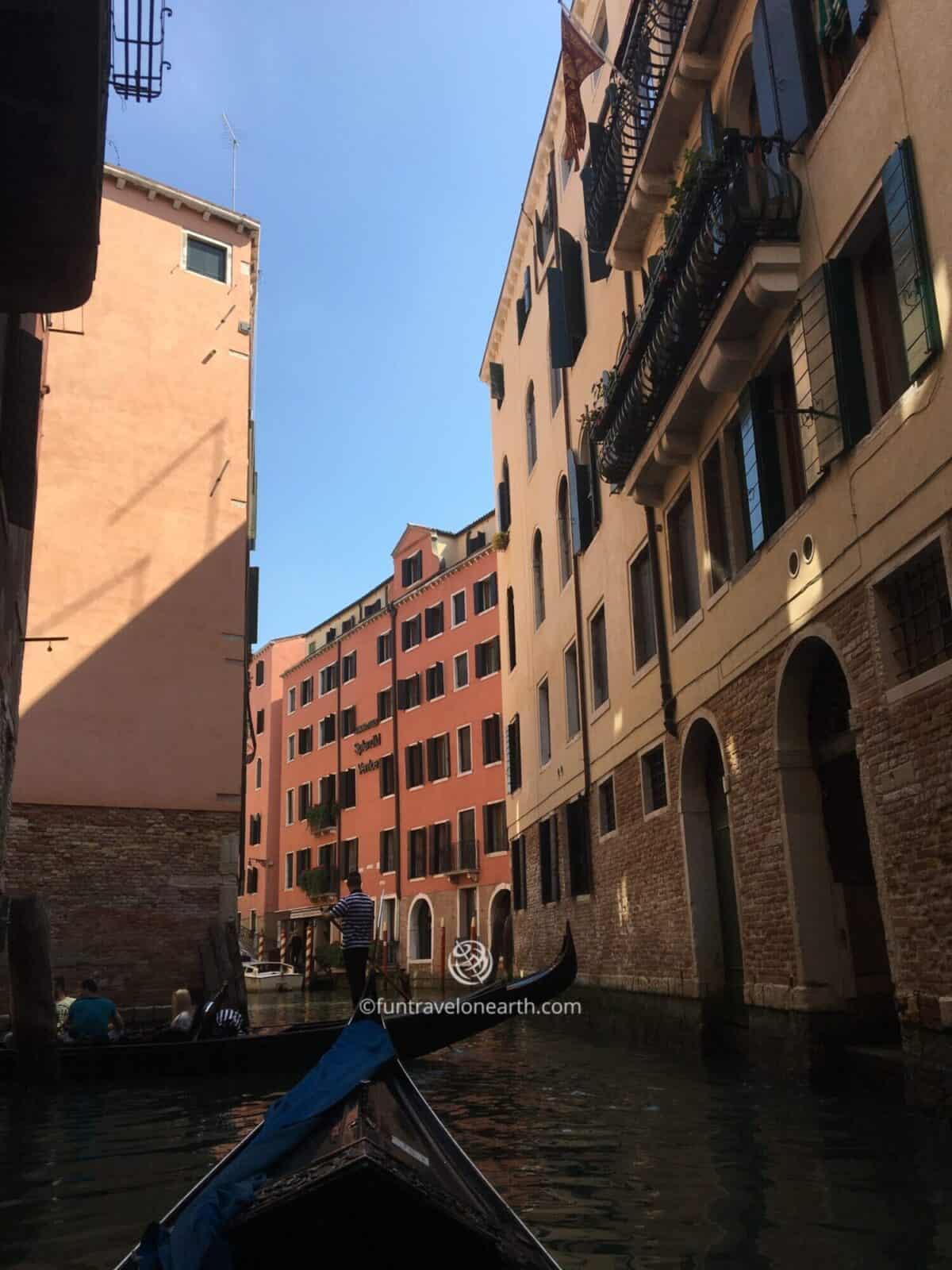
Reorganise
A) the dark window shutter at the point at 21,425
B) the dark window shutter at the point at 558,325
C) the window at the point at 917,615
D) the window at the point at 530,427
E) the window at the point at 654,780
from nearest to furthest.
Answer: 1. the window at the point at 917,615
2. the dark window shutter at the point at 21,425
3. the window at the point at 654,780
4. the dark window shutter at the point at 558,325
5. the window at the point at 530,427

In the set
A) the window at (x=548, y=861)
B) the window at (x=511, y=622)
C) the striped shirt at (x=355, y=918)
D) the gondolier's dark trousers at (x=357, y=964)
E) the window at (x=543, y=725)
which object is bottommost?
the gondolier's dark trousers at (x=357, y=964)

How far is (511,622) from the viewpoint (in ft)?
61.3

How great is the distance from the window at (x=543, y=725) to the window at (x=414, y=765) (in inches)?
494

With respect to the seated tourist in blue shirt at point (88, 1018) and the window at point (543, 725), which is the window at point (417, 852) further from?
the seated tourist in blue shirt at point (88, 1018)

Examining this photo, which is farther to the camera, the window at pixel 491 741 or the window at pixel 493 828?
the window at pixel 491 741

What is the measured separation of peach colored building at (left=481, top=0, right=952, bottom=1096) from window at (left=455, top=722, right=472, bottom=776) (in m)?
13.9

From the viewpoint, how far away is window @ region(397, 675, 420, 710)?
29.5 m

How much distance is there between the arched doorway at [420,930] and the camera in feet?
90.6

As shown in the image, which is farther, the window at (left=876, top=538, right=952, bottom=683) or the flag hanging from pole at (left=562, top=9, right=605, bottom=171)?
the flag hanging from pole at (left=562, top=9, right=605, bottom=171)

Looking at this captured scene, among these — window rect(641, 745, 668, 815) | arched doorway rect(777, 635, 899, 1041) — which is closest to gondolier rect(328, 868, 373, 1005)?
window rect(641, 745, 668, 815)

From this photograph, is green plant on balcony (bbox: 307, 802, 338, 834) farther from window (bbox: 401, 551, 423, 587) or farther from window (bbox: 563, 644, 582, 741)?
window (bbox: 563, 644, 582, 741)

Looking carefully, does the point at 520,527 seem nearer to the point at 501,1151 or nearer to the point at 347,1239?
the point at 501,1151

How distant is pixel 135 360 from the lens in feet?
54.3

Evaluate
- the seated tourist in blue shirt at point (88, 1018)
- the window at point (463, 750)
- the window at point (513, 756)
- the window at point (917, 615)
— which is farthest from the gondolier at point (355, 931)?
the window at point (463, 750)
